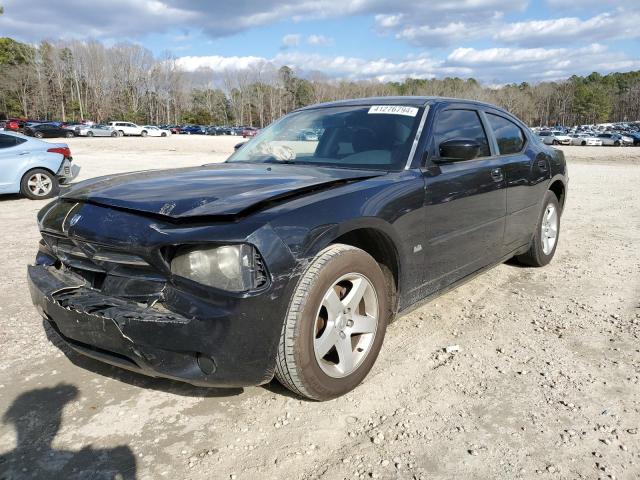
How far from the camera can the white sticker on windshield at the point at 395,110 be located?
361cm

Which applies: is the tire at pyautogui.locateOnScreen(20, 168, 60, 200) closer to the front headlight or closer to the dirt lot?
the dirt lot

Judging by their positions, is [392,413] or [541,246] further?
[541,246]

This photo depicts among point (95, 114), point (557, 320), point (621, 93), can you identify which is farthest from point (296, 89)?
point (557, 320)

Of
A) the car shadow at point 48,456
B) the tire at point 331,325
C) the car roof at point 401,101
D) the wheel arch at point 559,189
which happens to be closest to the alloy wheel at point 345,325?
the tire at point 331,325

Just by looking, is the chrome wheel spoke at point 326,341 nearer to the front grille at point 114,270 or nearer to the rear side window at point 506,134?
the front grille at point 114,270

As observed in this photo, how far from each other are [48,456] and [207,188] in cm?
149

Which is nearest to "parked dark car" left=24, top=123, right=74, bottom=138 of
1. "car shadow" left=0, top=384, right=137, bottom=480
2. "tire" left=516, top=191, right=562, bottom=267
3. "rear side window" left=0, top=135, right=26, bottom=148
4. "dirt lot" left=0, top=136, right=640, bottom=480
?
"rear side window" left=0, top=135, right=26, bottom=148

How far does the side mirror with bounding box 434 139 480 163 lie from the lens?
10.9 ft

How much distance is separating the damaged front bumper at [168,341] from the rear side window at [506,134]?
307 centimetres

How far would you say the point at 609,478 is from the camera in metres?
2.18

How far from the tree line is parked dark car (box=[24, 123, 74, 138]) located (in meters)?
38.5

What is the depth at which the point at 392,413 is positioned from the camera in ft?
8.79

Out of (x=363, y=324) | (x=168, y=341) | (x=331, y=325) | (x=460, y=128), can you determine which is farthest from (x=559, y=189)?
(x=168, y=341)

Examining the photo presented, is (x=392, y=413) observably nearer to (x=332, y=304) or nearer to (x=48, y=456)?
(x=332, y=304)
